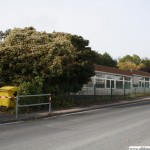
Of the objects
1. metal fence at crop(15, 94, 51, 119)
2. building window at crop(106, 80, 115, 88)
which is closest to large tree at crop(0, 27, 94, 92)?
metal fence at crop(15, 94, 51, 119)

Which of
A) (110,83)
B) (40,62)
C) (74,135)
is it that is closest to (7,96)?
(40,62)

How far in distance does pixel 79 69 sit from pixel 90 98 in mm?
4794

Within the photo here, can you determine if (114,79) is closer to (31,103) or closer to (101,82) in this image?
(101,82)

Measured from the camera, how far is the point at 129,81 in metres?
47.9

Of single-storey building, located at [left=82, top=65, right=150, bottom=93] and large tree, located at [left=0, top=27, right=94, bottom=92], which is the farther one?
single-storey building, located at [left=82, top=65, right=150, bottom=93]

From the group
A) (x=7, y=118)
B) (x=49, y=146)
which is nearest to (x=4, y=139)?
(x=49, y=146)

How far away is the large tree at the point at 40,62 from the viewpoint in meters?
20.0

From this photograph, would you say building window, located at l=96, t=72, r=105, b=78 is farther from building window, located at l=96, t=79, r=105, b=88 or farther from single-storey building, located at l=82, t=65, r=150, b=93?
building window, located at l=96, t=79, r=105, b=88

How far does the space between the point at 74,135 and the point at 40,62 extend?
32.0ft

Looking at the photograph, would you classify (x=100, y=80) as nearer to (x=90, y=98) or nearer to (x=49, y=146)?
(x=90, y=98)

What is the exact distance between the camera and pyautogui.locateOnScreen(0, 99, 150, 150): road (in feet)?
30.2

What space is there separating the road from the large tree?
586 centimetres

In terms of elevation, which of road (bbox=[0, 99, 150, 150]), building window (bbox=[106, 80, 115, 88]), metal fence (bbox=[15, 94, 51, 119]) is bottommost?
road (bbox=[0, 99, 150, 150])

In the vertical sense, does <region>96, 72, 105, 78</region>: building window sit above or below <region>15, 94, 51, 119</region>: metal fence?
above
